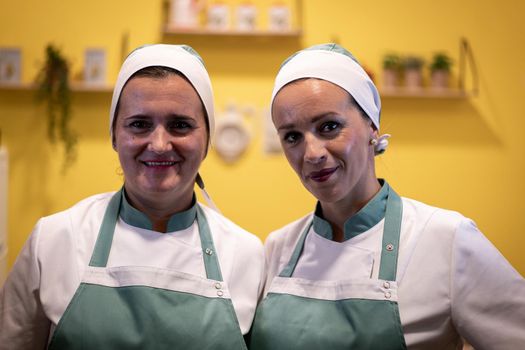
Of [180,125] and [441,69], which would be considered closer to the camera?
[180,125]

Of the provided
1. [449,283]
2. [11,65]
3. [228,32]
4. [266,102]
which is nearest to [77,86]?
[11,65]

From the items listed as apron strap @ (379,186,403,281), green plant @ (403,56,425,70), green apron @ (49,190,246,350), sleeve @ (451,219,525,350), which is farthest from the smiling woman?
green plant @ (403,56,425,70)

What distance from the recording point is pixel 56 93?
4.02 metres

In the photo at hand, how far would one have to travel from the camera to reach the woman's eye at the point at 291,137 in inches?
66.0

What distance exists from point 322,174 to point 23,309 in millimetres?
967

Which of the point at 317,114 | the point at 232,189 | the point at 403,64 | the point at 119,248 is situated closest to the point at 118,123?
the point at 119,248

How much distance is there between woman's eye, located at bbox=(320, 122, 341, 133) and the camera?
1610mm

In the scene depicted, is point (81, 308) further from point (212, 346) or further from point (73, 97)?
point (73, 97)

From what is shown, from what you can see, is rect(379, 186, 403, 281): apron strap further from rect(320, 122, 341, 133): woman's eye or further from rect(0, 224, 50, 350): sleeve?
rect(0, 224, 50, 350): sleeve

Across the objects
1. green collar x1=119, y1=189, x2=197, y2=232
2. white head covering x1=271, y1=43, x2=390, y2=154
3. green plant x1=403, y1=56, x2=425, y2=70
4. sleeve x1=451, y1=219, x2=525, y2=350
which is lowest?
sleeve x1=451, y1=219, x2=525, y2=350

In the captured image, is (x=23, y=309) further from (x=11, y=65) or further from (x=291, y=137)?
(x=11, y=65)

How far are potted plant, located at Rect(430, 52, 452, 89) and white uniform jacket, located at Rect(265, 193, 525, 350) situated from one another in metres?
2.66

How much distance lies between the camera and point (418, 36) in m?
4.19

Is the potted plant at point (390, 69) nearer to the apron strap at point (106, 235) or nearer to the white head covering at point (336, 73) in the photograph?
the white head covering at point (336, 73)
